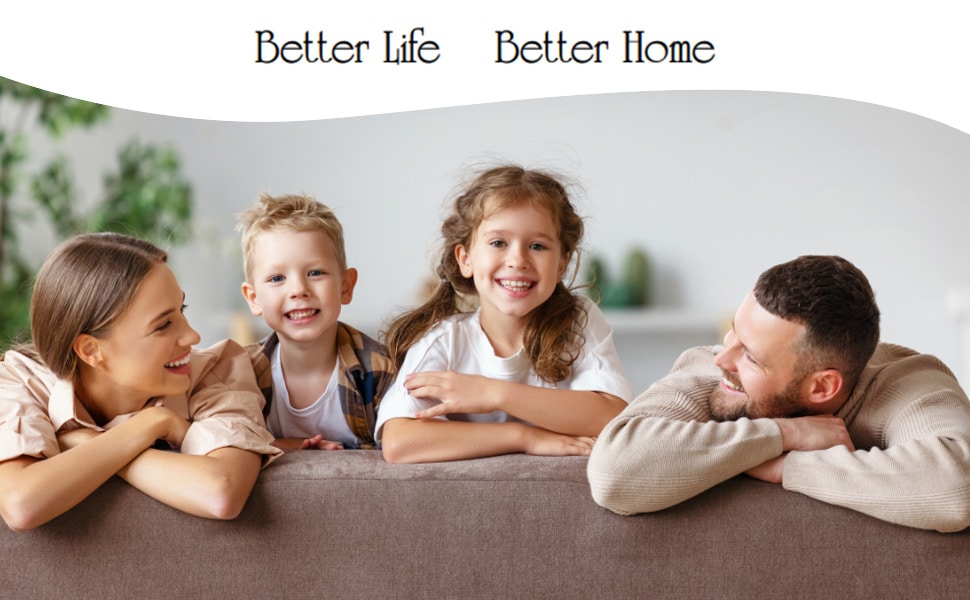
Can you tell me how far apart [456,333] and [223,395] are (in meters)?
0.50

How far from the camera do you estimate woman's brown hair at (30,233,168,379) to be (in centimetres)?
168

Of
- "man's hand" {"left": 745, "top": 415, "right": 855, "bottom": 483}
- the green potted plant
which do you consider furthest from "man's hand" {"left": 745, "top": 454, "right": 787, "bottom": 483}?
the green potted plant

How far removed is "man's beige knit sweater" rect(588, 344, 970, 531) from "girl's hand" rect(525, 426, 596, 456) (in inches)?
6.5

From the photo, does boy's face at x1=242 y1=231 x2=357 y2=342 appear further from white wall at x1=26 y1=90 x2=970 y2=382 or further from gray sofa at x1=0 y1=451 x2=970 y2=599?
white wall at x1=26 y1=90 x2=970 y2=382

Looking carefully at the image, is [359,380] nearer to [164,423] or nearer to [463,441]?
[463,441]

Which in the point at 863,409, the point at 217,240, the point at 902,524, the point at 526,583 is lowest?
the point at 526,583

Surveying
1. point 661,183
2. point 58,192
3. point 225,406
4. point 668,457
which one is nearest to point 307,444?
point 225,406

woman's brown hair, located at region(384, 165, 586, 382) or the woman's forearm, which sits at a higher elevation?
woman's brown hair, located at region(384, 165, 586, 382)

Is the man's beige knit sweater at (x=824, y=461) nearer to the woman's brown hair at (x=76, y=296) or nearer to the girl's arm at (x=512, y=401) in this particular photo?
the girl's arm at (x=512, y=401)

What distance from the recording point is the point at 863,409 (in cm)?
166

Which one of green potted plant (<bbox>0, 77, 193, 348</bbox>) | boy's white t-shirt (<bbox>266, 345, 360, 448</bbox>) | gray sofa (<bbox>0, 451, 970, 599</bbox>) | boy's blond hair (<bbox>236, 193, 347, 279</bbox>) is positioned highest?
green potted plant (<bbox>0, 77, 193, 348</bbox>)

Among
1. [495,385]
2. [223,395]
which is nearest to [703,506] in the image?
[495,385]

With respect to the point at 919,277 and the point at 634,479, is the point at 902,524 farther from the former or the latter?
the point at 919,277

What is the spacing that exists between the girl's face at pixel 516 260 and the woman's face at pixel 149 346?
58 centimetres
